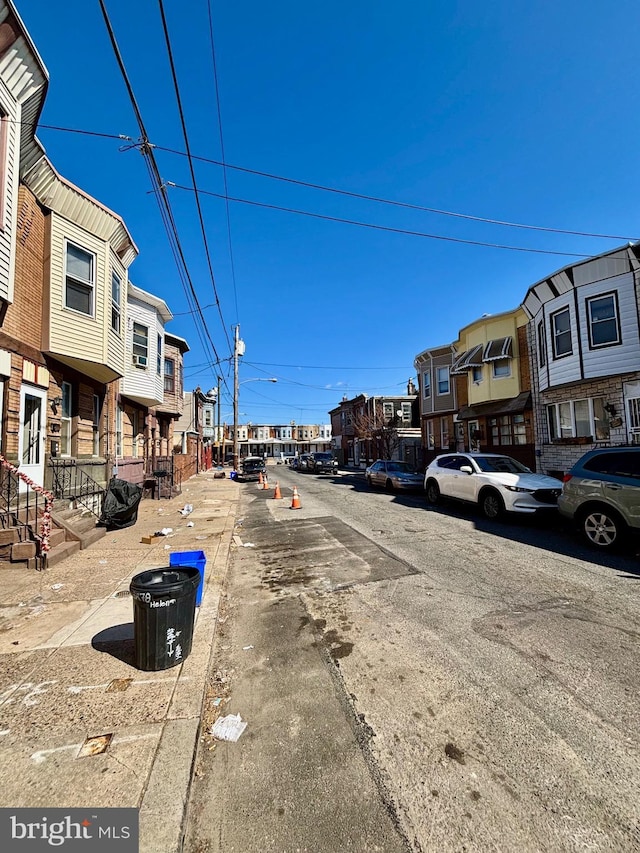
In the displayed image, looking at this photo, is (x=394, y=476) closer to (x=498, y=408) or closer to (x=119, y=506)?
(x=498, y=408)

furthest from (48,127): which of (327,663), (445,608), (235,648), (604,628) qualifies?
(604,628)

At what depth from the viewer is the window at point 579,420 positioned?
13359mm

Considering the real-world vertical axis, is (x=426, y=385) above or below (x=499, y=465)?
above

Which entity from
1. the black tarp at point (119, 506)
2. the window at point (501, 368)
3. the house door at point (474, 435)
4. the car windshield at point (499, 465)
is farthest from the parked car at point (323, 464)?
the black tarp at point (119, 506)

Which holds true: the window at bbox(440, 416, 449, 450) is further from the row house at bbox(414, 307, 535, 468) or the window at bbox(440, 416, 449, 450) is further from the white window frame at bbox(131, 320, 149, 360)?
the white window frame at bbox(131, 320, 149, 360)

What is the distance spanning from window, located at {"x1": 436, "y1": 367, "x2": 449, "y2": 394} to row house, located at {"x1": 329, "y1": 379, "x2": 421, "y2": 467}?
5.47 metres

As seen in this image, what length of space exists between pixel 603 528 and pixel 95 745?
807 centimetres

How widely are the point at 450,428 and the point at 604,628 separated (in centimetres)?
2018

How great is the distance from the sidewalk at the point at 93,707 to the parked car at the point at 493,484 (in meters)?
7.32

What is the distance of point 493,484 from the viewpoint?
9.78m

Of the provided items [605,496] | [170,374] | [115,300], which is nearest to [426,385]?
[170,374]

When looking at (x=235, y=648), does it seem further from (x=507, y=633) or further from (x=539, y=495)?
(x=539, y=495)

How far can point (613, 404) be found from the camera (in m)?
12.8

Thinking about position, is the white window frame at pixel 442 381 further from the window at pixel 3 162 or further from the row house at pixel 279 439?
the row house at pixel 279 439
